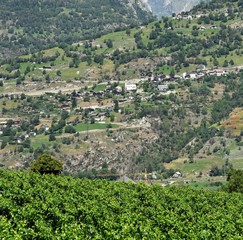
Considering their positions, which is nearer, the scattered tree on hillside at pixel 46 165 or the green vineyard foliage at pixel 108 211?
the green vineyard foliage at pixel 108 211

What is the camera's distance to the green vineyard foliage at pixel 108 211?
129 ft

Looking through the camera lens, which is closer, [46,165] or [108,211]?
[108,211]

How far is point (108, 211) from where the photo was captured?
50906 millimetres

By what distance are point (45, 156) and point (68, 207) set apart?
47.3 metres

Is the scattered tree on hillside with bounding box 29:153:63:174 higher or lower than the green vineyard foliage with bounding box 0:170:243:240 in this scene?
lower

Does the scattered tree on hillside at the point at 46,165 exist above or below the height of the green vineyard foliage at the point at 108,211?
below

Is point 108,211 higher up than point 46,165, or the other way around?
point 108,211

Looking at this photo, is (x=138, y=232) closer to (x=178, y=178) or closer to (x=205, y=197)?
(x=205, y=197)

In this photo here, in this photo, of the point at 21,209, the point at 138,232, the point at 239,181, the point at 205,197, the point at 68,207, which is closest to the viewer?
the point at 138,232

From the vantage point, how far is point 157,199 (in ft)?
204

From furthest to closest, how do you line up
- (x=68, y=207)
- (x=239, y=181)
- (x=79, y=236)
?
(x=239, y=181) < (x=68, y=207) < (x=79, y=236)

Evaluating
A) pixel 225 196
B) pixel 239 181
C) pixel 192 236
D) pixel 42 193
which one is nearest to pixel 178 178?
pixel 239 181

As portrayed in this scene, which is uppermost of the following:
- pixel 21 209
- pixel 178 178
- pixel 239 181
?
pixel 21 209

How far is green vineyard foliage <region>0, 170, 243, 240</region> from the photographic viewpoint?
1551 inches
